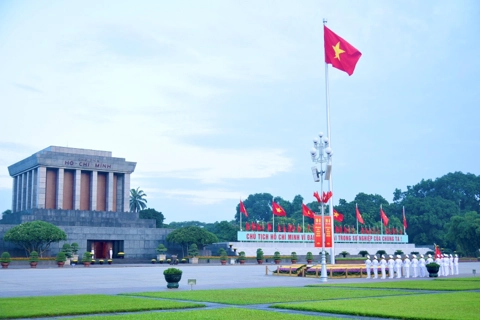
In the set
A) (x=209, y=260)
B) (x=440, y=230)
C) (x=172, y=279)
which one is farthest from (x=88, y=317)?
(x=440, y=230)

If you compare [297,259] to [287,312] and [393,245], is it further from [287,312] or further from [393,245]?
[287,312]

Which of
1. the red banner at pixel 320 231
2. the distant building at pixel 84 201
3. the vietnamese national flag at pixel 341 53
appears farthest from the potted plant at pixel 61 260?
the vietnamese national flag at pixel 341 53

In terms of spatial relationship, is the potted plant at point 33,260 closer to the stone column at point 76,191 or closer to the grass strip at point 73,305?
the stone column at point 76,191

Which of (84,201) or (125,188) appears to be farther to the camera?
(125,188)

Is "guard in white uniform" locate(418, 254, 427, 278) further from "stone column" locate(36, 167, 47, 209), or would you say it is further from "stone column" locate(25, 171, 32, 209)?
"stone column" locate(25, 171, 32, 209)

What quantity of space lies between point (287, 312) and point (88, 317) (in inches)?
185

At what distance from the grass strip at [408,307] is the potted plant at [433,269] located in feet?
43.5

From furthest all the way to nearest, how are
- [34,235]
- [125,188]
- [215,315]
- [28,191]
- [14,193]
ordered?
[14,193], [125,188], [28,191], [34,235], [215,315]

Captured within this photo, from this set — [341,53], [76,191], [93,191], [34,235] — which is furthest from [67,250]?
[341,53]

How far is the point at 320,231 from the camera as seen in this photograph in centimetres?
2927

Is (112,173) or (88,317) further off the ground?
(112,173)

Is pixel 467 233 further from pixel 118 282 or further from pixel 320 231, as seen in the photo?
pixel 118 282

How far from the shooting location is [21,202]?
245 ft

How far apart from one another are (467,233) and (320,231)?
48.4m
